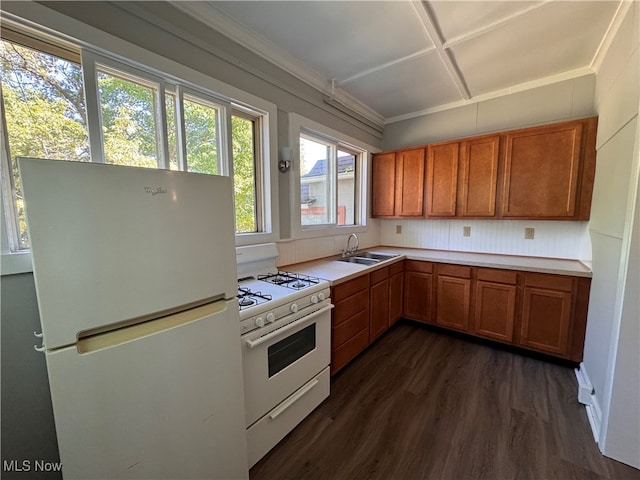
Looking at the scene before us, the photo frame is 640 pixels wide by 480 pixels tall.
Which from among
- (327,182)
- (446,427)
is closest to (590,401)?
(446,427)

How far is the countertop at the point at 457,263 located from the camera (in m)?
2.15

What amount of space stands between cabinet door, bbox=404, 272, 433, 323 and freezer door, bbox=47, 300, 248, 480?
230 centimetres

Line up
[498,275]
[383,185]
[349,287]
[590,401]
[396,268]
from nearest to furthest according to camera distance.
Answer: [590,401], [349,287], [498,275], [396,268], [383,185]

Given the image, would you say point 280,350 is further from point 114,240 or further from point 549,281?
point 549,281

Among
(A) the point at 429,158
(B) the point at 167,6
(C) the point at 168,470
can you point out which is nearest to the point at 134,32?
(B) the point at 167,6

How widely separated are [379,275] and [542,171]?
1834mm

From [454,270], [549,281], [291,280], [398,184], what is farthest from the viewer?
[398,184]

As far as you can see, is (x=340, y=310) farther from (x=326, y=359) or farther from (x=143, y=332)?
(x=143, y=332)

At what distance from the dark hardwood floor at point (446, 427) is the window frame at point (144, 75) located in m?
1.43

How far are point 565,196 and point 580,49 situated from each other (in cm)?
119

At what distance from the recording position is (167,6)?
59.4 inches

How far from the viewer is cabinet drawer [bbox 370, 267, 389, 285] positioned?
2475 mm

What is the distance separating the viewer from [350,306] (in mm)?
2188

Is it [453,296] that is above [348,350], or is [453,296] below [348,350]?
above
